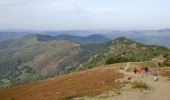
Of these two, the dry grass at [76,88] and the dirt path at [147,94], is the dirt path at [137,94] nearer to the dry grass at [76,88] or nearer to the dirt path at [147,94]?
the dirt path at [147,94]

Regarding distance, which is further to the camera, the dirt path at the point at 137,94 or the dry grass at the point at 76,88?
the dry grass at the point at 76,88

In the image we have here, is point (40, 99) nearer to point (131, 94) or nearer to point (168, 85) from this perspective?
point (131, 94)

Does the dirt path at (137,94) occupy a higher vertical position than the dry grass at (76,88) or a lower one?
higher

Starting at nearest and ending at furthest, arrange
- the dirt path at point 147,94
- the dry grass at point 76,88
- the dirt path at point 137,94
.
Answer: the dirt path at point 147,94 < the dirt path at point 137,94 < the dry grass at point 76,88

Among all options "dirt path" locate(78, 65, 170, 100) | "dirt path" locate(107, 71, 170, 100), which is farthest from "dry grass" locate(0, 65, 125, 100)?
"dirt path" locate(107, 71, 170, 100)

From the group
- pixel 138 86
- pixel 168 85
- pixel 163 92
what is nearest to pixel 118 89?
pixel 138 86

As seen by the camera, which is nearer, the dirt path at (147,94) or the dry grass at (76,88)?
the dirt path at (147,94)

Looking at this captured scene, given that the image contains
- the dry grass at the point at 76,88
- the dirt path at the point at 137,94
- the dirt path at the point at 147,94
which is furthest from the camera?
the dry grass at the point at 76,88

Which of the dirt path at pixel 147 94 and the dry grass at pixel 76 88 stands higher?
the dirt path at pixel 147 94

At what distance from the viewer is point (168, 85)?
54500 mm

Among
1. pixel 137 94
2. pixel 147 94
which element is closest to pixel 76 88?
pixel 137 94

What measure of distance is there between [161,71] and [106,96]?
33.2 meters

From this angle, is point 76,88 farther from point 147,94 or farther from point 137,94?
point 147,94

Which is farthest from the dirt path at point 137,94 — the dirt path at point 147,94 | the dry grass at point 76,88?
the dry grass at point 76,88
